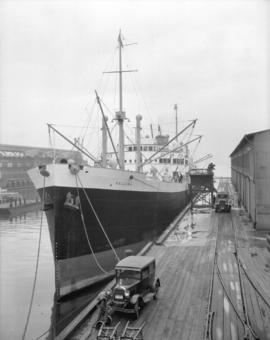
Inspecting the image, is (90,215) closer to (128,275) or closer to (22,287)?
(22,287)

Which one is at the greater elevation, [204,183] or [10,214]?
[204,183]

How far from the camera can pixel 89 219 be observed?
17.2 m

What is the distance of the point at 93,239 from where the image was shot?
56.8 feet

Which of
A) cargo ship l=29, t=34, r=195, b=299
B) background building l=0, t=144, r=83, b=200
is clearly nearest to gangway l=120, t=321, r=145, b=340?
cargo ship l=29, t=34, r=195, b=299

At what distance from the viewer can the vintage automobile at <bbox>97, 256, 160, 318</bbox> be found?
32.9 ft

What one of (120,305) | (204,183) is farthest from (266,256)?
(204,183)

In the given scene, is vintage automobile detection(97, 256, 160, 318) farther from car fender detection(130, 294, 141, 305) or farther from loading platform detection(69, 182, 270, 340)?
loading platform detection(69, 182, 270, 340)

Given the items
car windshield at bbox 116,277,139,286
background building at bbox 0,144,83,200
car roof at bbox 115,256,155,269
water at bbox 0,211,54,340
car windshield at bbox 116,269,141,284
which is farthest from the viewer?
background building at bbox 0,144,83,200

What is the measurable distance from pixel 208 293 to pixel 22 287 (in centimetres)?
1152

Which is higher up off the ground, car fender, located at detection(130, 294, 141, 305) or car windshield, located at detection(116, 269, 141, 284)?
car windshield, located at detection(116, 269, 141, 284)

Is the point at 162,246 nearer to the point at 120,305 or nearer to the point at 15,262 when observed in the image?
the point at 120,305

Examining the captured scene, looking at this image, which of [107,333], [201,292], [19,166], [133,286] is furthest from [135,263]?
[19,166]

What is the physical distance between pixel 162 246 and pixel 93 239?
4.18 metres

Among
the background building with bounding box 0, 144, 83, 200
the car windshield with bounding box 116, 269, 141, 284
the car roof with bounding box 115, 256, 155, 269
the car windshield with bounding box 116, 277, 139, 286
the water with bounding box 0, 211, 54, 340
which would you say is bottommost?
the water with bounding box 0, 211, 54, 340
